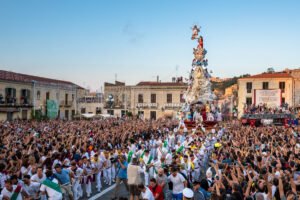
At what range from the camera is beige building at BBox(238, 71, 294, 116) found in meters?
51.6

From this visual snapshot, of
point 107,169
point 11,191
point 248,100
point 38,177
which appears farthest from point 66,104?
point 11,191

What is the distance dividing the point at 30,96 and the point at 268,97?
1247 inches

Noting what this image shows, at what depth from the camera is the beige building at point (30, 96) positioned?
4144 centimetres

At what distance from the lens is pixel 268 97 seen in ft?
156

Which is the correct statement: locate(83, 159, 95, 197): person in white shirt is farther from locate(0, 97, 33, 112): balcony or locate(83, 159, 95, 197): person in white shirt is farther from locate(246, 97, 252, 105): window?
locate(246, 97, 252, 105): window

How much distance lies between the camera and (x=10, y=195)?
7672mm

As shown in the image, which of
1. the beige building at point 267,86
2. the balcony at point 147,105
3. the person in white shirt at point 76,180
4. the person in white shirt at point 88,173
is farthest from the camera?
the balcony at point 147,105

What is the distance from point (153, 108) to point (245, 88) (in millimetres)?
15396

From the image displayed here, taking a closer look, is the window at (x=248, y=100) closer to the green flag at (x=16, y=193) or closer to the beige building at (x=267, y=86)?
the beige building at (x=267, y=86)

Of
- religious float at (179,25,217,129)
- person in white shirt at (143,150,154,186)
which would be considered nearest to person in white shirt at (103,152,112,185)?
person in white shirt at (143,150,154,186)

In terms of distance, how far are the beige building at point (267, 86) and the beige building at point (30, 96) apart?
26649 mm

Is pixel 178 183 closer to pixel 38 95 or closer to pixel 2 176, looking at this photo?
pixel 2 176

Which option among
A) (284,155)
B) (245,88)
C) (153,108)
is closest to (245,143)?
(284,155)

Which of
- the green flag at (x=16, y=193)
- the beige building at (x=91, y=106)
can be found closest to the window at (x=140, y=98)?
the beige building at (x=91, y=106)
